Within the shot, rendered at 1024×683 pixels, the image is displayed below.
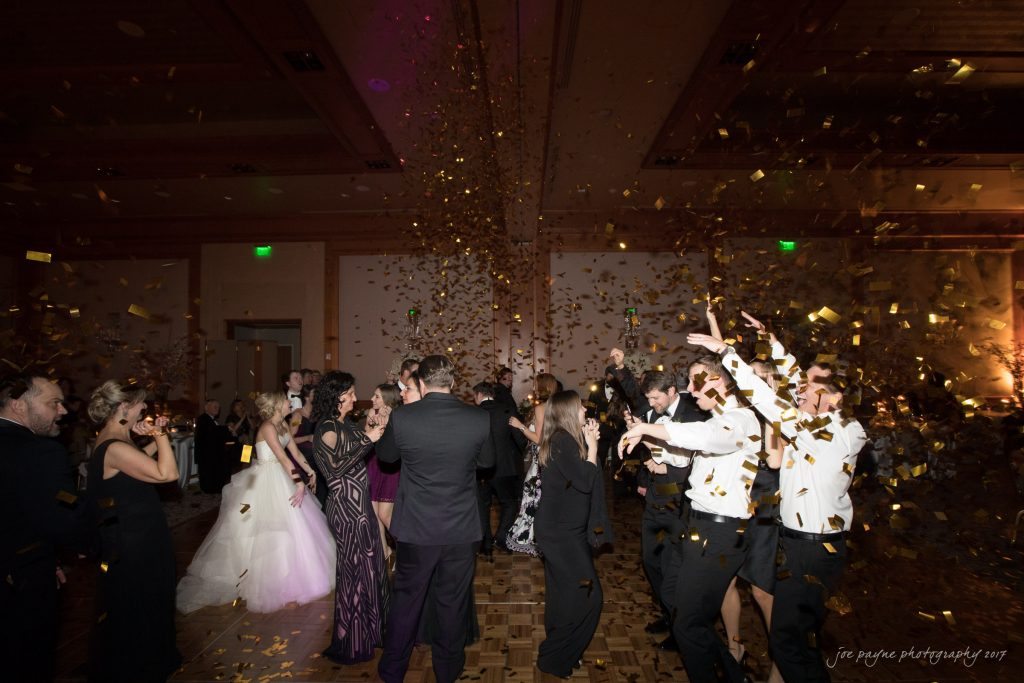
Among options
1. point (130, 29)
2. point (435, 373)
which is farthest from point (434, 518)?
point (130, 29)

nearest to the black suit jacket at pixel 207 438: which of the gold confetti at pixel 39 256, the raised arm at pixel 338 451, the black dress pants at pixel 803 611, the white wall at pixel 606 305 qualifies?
the gold confetti at pixel 39 256

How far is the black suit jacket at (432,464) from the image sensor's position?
2727mm

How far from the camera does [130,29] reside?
515 cm

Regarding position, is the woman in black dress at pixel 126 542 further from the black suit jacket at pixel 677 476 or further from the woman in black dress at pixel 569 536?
the black suit jacket at pixel 677 476

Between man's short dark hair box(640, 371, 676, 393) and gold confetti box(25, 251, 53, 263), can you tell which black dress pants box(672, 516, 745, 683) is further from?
gold confetti box(25, 251, 53, 263)

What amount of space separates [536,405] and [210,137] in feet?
21.0

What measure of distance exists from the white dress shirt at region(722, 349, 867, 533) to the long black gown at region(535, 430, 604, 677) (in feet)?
3.12

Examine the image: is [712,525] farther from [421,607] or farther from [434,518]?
[421,607]

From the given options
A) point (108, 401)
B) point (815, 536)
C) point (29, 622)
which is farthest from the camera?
point (108, 401)

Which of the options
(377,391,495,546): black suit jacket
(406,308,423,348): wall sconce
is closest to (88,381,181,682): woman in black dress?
(377,391,495,546): black suit jacket

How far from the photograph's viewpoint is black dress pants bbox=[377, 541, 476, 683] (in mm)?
2750

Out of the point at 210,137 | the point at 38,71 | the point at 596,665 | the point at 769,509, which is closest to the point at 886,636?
the point at 769,509

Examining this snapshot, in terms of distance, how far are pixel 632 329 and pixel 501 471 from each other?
5.72 meters

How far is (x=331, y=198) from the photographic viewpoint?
9.76 m
